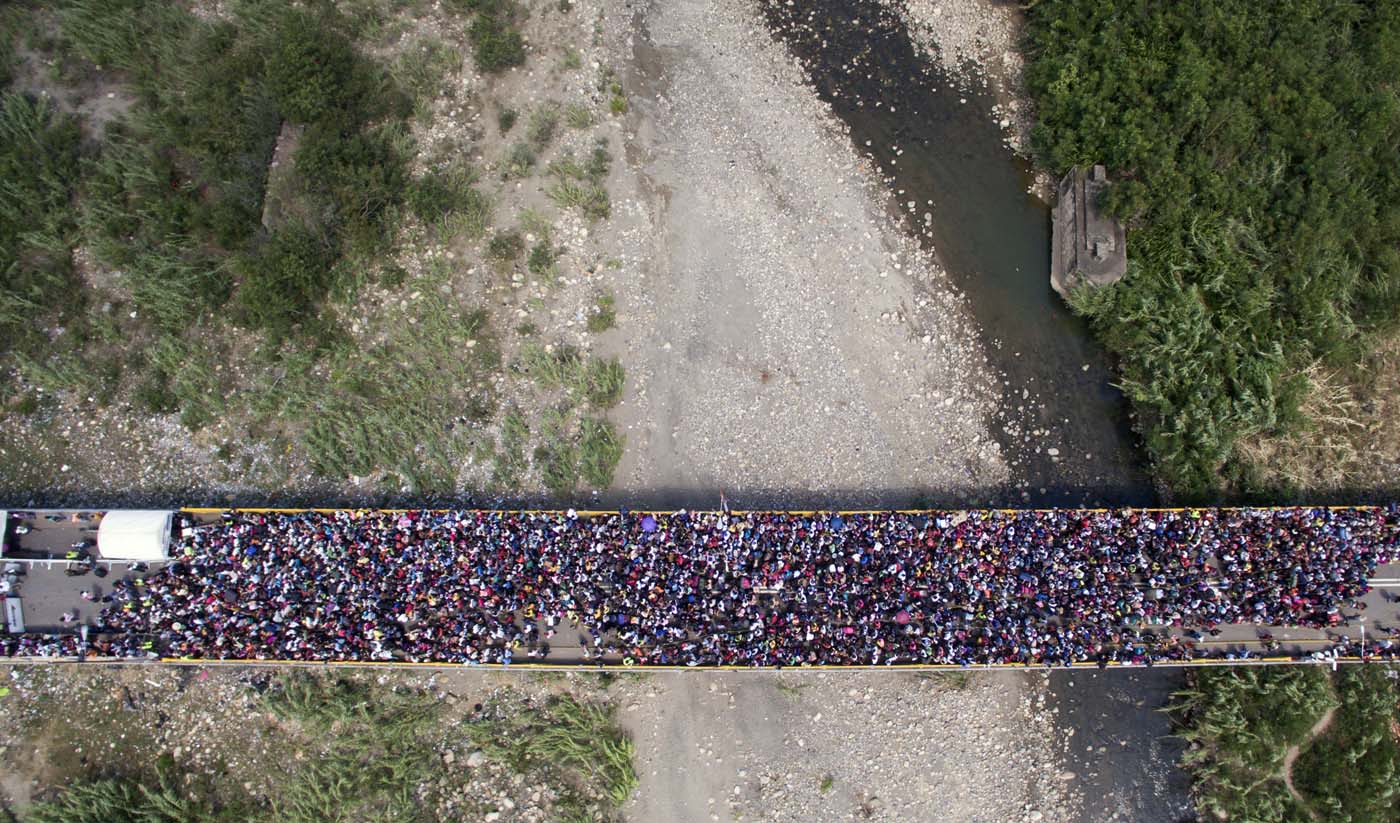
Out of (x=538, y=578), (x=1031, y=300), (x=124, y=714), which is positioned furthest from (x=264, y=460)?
(x=1031, y=300)

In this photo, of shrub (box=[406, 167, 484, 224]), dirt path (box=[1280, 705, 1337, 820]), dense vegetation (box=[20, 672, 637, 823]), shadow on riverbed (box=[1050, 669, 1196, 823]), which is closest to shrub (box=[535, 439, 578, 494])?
dense vegetation (box=[20, 672, 637, 823])

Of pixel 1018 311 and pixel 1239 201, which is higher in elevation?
pixel 1239 201

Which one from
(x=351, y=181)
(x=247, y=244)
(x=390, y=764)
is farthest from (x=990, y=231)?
(x=390, y=764)

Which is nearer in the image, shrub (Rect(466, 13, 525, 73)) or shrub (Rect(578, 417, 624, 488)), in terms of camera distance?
shrub (Rect(578, 417, 624, 488))

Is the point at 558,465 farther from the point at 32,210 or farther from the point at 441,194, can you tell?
the point at 32,210

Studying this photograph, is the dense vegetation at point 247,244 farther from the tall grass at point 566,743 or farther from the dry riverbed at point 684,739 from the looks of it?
the tall grass at point 566,743

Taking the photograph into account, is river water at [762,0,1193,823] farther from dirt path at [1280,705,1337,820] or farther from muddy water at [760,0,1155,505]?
dirt path at [1280,705,1337,820]

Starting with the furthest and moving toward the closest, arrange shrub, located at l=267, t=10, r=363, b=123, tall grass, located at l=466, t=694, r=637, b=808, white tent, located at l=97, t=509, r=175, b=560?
shrub, located at l=267, t=10, r=363, b=123 → tall grass, located at l=466, t=694, r=637, b=808 → white tent, located at l=97, t=509, r=175, b=560
